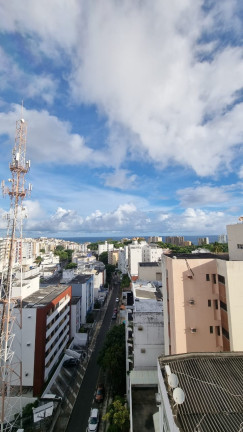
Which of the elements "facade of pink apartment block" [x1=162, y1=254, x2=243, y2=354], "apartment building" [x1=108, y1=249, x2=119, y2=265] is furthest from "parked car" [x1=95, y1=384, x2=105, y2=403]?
"apartment building" [x1=108, y1=249, x2=119, y2=265]


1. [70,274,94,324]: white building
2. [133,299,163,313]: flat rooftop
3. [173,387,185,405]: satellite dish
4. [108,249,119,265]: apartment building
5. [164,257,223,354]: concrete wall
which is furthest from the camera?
[108,249,119,265]: apartment building

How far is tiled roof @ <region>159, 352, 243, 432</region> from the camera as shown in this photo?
322 inches

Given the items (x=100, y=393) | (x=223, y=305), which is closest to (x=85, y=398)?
(x=100, y=393)

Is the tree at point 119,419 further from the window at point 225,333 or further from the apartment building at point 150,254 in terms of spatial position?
the apartment building at point 150,254

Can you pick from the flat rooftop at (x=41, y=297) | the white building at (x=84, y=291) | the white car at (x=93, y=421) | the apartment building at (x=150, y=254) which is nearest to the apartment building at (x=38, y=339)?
the flat rooftop at (x=41, y=297)

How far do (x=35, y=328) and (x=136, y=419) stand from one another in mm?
16417

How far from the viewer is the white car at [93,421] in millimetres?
23728

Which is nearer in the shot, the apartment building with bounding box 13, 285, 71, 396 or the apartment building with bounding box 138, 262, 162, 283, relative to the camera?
the apartment building with bounding box 13, 285, 71, 396

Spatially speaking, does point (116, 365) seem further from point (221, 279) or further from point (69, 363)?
point (221, 279)

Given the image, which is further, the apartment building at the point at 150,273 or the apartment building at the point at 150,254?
the apartment building at the point at 150,254

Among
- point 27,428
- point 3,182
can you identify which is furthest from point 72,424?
point 3,182

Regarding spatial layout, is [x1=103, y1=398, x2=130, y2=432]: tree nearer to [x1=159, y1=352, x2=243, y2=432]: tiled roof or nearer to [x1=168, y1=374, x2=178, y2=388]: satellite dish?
[x1=159, y1=352, x2=243, y2=432]: tiled roof

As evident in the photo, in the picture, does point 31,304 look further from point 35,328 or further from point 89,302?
point 89,302

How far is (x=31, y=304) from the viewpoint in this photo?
32.2 metres
